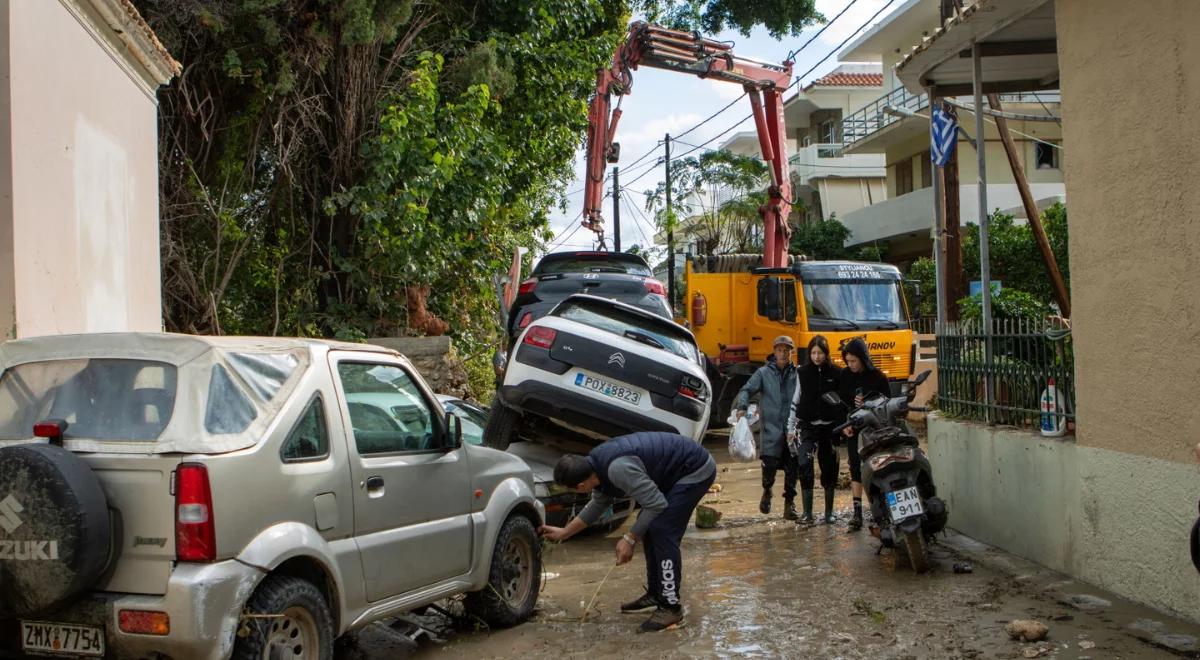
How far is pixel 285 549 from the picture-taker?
14.8 feet

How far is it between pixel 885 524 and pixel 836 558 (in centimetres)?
60

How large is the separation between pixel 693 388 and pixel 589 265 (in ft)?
20.2

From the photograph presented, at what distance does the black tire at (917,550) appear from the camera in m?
7.58

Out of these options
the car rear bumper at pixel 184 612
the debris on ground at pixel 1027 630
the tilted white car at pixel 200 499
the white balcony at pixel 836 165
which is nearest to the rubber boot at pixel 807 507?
the debris on ground at pixel 1027 630

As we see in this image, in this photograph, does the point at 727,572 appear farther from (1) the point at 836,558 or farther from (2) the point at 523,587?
(2) the point at 523,587

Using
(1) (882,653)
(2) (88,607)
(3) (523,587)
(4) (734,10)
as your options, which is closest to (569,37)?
(4) (734,10)

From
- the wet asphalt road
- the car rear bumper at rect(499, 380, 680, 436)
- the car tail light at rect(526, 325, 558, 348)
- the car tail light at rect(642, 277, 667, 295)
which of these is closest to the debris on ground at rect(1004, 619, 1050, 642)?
the wet asphalt road

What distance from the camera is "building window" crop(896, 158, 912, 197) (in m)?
32.2

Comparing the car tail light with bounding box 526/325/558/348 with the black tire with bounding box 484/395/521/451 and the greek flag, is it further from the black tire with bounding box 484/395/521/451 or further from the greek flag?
the greek flag

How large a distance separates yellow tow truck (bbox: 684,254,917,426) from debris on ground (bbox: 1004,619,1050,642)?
30.6ft

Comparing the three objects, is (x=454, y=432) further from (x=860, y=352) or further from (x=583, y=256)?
(x=583, y=256)

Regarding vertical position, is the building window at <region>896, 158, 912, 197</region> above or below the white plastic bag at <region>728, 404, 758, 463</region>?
above

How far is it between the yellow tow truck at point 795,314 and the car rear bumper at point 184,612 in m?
11.4

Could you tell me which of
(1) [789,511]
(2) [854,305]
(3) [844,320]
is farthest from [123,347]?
(2) [854,305]
